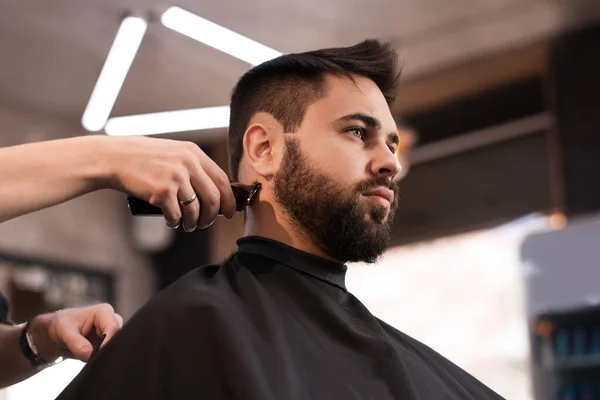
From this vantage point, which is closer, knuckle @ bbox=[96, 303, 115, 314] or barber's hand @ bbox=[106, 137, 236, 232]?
barber's hand @ bbox=[106, 137, 236, 232]

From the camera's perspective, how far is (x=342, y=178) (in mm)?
1582

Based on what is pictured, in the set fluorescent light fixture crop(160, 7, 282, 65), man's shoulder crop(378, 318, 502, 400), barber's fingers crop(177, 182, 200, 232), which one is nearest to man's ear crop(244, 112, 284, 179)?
man's shoulder crop(378, 318, 502, 400)

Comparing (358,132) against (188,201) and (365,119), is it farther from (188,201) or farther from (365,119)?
(188,201)

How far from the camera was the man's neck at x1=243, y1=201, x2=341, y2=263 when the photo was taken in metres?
1.59

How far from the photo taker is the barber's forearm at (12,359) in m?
1.46

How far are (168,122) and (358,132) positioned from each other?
274cm

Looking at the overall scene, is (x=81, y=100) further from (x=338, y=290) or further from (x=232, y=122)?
(x=338, y=290)

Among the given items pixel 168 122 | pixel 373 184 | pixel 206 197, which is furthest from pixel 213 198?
pixel 168 122

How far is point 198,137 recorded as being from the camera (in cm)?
559

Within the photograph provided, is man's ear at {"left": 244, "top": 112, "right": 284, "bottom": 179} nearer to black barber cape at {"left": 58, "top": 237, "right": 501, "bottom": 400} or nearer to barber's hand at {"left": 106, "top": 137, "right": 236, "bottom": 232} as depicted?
black barber cape at {"left": 58, "top": 237, "right": 501, "bottom": 400}

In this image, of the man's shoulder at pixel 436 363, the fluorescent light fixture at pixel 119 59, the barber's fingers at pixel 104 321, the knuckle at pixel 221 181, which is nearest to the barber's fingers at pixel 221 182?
the knuckle at pixel 221 181

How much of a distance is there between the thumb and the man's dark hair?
1.93ft

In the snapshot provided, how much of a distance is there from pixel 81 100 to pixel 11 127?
506 mm

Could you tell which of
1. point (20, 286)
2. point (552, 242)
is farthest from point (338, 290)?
point (20, 286)
